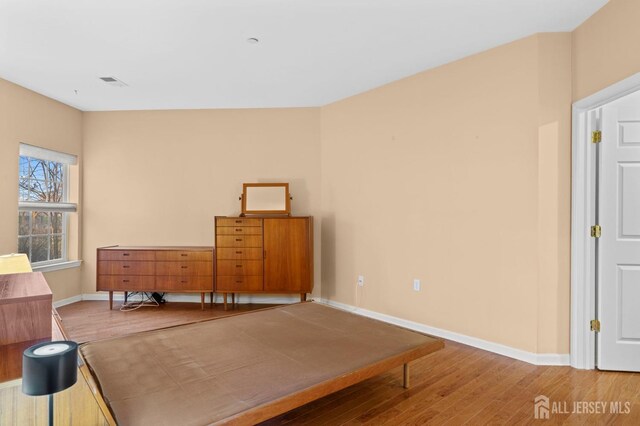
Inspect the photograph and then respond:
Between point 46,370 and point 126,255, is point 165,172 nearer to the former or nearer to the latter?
point 126,255

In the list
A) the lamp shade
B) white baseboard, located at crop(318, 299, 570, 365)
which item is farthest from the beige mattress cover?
white baseboard, located at crop(318, 299, 570, 365)

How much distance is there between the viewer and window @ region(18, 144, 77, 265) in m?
4.05

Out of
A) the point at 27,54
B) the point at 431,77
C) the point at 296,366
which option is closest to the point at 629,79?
the point at 431,77

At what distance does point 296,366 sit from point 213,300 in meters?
3.08

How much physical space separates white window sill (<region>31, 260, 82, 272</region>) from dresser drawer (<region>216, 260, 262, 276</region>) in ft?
6.71

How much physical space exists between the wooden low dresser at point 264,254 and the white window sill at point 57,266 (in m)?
2.05

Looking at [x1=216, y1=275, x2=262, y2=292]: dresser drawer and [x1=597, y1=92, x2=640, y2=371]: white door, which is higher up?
[x1=597, y1=92, x2=640, y2=371]: white door

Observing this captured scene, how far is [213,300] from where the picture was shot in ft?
15.4

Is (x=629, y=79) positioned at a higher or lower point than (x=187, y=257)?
higher

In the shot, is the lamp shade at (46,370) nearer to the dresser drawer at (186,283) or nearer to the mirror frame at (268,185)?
the dresser drawer at (186,283)

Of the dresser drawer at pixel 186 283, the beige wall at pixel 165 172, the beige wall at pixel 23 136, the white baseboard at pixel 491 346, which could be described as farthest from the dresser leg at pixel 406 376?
the beige wall at pixel 23 136

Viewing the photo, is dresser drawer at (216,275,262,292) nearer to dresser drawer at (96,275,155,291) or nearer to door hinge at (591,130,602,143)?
dresser drawer at (96,275,155,291)

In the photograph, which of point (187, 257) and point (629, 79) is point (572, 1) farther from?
point (187, 257)

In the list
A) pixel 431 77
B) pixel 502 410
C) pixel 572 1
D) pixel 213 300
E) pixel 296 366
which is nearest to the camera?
pixel 296 366
